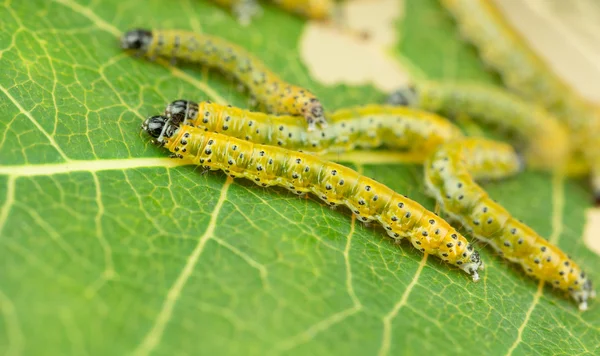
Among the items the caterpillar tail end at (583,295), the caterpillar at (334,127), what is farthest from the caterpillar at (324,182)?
the caterpillar tail end at (583,295)

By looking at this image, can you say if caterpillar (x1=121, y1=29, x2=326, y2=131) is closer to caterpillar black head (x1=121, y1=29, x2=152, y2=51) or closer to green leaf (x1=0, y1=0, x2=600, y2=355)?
caterpillar black head (x1=121, y1=29, x2=152, y2=51)

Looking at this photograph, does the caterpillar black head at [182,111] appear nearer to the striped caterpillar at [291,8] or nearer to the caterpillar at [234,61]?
the caterpillar at [234,61]

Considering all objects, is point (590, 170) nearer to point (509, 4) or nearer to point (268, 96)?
point (509, 4)

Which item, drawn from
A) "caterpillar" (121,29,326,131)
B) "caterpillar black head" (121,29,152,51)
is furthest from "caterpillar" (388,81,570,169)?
"caterpillar black head" (121,29,152,51)

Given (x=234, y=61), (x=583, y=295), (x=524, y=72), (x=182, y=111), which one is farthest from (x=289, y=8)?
(x=583, y=295)

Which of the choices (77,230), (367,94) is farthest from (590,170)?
(77,230)

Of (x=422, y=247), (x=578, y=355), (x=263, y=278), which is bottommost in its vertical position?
(x=263, y=278)

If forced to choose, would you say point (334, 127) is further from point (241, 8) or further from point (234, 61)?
point (241, 8)
